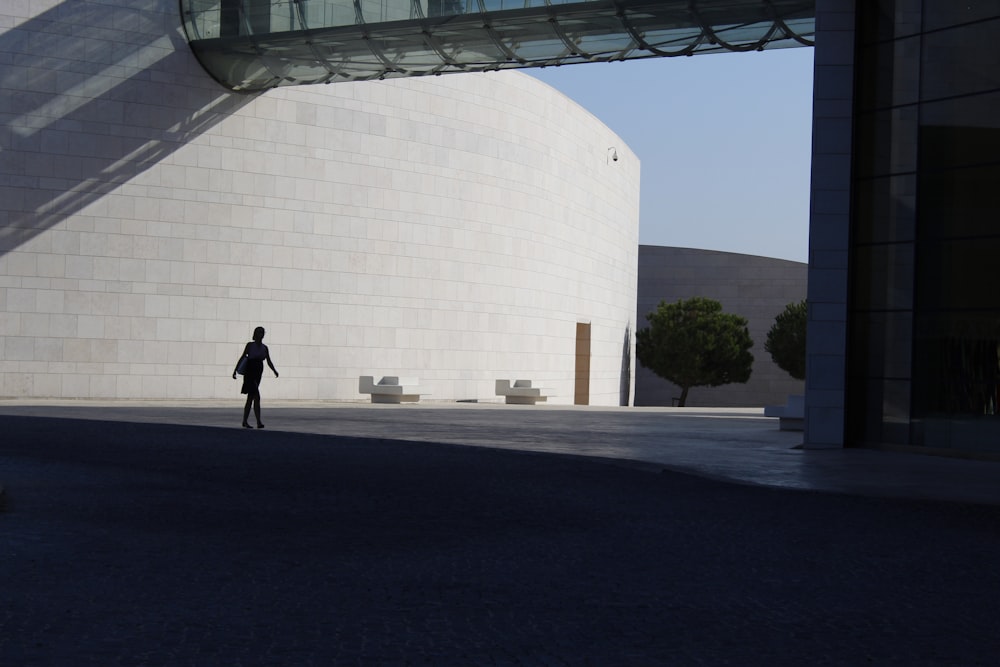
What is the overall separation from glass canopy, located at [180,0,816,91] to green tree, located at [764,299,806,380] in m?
37.4

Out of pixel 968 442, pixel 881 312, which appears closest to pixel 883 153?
pixel 881 312

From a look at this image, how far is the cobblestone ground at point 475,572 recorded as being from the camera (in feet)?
17.9

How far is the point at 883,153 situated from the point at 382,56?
13627 mm

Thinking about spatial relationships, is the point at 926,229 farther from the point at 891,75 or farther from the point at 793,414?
the point at 793,414

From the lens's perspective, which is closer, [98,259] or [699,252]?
[98,259]

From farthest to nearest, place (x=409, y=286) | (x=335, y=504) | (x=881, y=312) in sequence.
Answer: (x=409, y=286), (x=881, y=312), (x=335, y=504)

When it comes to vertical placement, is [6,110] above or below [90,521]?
above

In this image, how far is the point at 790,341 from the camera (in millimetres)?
63750

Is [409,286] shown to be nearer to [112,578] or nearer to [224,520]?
[224,520]

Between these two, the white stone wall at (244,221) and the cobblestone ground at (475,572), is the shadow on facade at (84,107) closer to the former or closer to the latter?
the white stone wall at (244,221)

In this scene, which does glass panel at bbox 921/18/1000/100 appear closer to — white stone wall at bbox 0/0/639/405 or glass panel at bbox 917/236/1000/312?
glass panel at bbox 917/236/1000/312

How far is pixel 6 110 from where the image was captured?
29.9 meters

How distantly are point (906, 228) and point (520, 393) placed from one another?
22.1 m

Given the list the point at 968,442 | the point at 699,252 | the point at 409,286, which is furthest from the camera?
the point at 699,252
